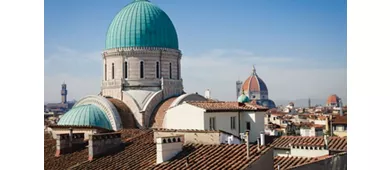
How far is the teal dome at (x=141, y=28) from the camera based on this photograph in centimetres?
1041

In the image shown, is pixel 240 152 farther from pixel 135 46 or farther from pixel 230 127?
pixel 135 46

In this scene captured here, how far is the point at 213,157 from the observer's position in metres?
3.72

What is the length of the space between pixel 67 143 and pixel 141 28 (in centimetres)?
593

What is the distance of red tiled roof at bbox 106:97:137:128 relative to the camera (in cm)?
1079

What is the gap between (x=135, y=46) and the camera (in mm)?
10758

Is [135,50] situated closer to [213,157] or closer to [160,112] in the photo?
[160,112]

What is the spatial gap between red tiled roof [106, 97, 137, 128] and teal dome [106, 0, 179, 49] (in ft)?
3.39

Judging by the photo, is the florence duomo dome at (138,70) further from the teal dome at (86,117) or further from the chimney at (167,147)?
the chimney at (167,147)

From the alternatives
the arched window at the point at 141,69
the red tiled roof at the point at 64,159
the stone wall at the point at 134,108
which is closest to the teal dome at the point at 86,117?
the stone wall at the point at 134,108

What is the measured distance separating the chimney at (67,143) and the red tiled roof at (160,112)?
5596 millimetres

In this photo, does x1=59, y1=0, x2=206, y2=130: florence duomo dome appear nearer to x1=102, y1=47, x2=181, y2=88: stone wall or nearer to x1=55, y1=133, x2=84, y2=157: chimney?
x1=102, y1=47, x2=181, y2=88: stone wall

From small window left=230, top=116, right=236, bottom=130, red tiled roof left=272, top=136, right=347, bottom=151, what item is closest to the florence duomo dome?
small window left=230, top=116, right=236, bottom=130
